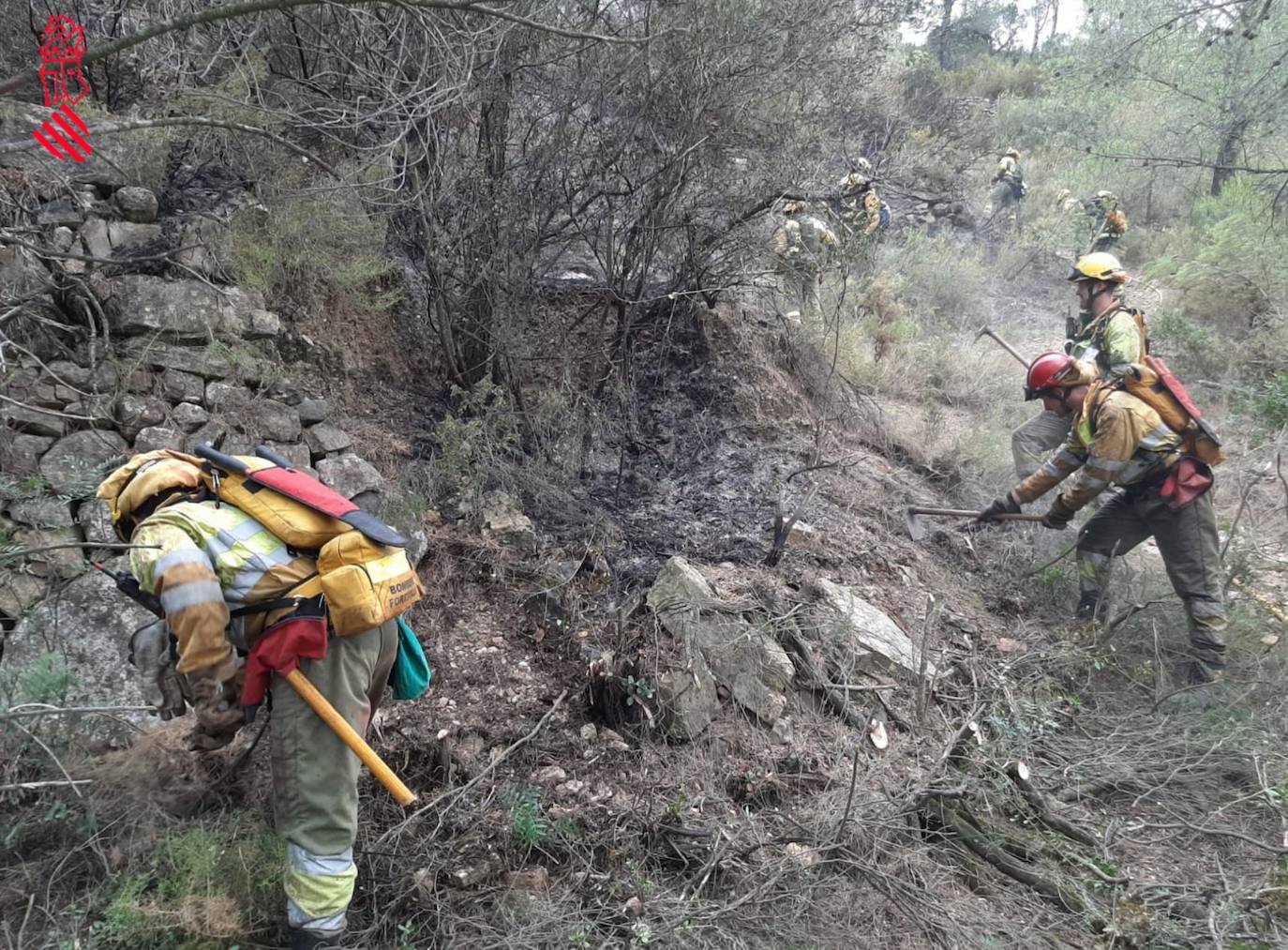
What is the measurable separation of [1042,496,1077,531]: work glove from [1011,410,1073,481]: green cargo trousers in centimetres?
107

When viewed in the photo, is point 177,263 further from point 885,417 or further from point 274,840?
point 885,417

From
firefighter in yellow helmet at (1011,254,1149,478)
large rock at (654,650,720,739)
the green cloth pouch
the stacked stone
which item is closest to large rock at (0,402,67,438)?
the stacked stone

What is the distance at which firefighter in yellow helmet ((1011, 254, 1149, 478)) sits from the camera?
507cm

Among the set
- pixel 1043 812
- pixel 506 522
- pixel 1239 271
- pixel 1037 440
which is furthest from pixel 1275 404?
pixel 506 522

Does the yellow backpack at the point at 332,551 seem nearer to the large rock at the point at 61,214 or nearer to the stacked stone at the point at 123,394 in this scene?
the stacked stone at the point at 123,394

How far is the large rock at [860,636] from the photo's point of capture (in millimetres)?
4035

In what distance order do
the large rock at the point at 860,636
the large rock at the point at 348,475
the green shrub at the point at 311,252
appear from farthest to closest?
the green shrub at the point at 311,252 < the large rock at the point at 348,475 < the large rock at the point at 860,636

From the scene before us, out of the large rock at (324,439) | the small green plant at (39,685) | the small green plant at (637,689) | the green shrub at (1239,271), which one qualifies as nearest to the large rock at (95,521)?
the small green plant at (39,685)

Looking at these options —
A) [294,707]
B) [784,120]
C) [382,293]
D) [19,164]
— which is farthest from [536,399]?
[294,707]

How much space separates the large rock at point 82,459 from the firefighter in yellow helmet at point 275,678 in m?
1.19

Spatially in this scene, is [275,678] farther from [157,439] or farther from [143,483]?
[157,439]

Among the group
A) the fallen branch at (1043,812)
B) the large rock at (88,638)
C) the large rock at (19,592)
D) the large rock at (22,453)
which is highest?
the large rock at (22,453)

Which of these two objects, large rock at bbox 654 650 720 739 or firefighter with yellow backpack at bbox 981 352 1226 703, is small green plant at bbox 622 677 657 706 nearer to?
large rock at bbox 654 650 720 739

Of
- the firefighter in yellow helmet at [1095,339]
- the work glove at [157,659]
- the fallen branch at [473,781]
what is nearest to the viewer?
the work glove at [157,659]
